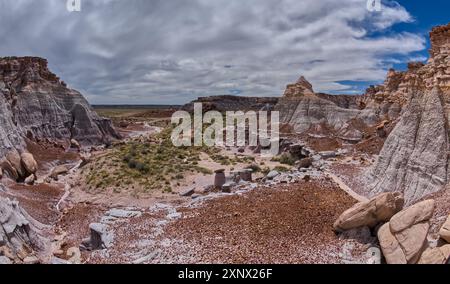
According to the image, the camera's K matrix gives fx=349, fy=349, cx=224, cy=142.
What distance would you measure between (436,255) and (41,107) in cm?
4297

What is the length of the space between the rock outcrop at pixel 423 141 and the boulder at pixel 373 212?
4468 millimetres

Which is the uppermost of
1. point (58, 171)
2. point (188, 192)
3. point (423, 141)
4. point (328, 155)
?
point (423, 141)

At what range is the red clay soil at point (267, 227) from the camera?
990cm

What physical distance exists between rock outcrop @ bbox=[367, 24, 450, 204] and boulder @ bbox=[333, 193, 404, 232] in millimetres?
4468

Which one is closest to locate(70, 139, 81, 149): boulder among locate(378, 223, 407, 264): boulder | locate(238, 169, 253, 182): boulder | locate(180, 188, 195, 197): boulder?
locate(180, 188, 195, 197): boulder

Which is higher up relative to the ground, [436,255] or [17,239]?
[436,255]

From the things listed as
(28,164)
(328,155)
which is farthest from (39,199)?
(328,155)

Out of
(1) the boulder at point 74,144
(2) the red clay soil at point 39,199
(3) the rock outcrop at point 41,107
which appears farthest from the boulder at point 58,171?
(1) the boulder at point 74,144

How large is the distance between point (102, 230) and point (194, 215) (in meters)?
3.67

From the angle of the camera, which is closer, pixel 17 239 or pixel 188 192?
pixel 17 239

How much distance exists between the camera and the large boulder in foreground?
320 inches

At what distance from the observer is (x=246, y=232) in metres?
11.6

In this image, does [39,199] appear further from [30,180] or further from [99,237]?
[99,237]

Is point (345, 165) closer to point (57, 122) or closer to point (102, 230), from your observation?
point (102, 230)
